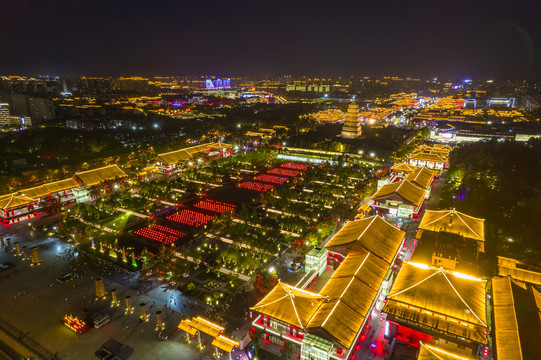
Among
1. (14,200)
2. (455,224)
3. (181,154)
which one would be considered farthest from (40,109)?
(455,224)

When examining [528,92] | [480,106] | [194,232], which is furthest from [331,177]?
[528,92]

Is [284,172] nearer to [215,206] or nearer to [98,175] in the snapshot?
[215,206]

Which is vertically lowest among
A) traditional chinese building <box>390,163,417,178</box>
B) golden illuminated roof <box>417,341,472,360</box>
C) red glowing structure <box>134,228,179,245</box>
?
red glowing structure <box>134,228,179,245</box>

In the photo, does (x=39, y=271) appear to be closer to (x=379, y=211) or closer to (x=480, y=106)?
(x=379, y=211)

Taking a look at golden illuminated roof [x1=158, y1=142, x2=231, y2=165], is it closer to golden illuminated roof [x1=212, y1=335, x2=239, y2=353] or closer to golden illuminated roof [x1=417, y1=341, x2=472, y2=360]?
golden illuminated roof [x1=212, y1=335, x2=239, y2=353]

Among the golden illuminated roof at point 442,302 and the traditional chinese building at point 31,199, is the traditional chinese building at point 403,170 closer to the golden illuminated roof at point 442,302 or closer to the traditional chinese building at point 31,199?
the golden illuminated roof at point 442,302

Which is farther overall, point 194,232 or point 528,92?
point 528,92

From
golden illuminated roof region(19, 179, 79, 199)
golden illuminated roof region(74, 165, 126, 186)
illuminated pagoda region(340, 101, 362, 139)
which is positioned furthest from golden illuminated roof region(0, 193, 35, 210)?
illuminated pagoda region(340, 101, 362, 139)
